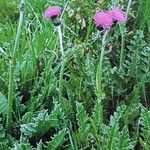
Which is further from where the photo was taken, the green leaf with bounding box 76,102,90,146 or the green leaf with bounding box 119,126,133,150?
the green leaf with bounding box 76,102,90,146

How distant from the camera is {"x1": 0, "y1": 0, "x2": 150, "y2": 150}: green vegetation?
1562 mm

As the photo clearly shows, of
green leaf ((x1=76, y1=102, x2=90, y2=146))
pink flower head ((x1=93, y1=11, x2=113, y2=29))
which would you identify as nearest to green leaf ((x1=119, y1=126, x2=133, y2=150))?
green leaf ((x1=76, y1=102, x2=90, y2=146))

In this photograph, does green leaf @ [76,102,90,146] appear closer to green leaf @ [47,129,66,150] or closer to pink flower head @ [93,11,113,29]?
green leaf @ [47,129,66,150]

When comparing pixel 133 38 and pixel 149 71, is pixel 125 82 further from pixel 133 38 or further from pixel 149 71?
pixel 133 38

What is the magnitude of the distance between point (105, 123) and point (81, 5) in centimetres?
70

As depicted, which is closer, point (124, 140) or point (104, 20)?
point (124, 140)

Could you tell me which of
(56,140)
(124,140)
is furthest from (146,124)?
(56,140)

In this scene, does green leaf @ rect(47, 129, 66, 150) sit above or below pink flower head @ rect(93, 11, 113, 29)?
below

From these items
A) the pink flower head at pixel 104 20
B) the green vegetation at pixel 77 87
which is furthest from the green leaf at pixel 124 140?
the pink flower head at pixel 104 20

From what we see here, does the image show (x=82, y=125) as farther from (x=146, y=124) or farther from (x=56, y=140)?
(x=146, y=124)

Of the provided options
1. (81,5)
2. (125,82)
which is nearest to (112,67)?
(125,82)

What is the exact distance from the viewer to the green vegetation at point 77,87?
156 cm

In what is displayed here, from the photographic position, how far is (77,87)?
1766 millimetres

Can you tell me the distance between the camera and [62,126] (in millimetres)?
1650
